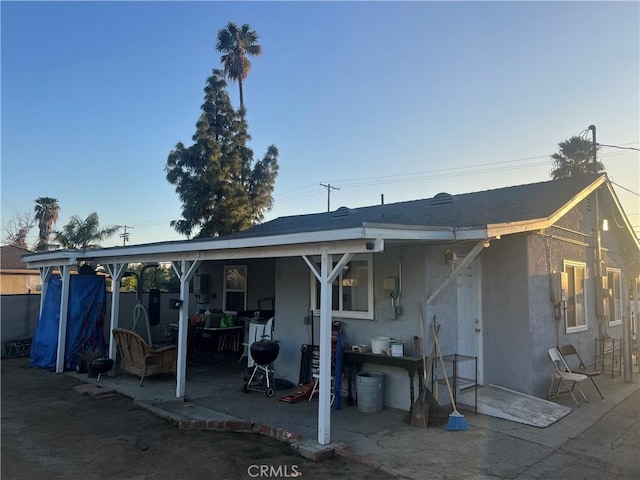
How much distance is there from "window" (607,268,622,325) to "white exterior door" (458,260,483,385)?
198 inches

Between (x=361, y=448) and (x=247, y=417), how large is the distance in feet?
6.04

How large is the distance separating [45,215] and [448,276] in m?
31.0

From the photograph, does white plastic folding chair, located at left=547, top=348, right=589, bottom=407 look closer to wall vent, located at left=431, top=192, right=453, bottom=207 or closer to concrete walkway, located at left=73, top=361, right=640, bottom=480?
concrete walkway, located at left=73, top=361, right=640, bottom=480

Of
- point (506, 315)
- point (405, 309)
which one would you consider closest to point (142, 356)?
point (405, 309)

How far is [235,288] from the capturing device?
40.7 feet

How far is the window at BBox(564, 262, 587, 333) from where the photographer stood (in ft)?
27.4

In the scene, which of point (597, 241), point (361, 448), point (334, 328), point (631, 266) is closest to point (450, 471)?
point (361, 448)

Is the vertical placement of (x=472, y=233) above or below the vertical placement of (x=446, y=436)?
above

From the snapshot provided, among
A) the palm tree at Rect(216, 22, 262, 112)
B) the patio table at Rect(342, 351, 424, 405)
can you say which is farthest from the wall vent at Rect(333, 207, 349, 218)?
the palm tree at Rect(216, 22, 262, 112)

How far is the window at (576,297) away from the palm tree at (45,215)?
1219 inches

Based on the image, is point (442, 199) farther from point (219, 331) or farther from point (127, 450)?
point (127, 450)

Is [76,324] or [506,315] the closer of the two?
[506,315]

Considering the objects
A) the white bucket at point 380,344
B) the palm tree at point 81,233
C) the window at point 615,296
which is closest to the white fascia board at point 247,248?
the white bucket at point 380,344

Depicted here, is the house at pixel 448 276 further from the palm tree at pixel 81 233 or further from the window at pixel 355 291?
the palm tree at pixel 81 233
